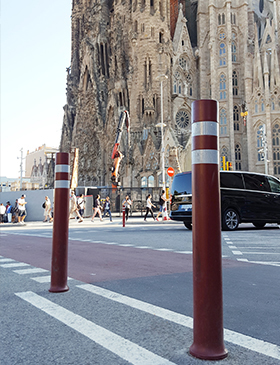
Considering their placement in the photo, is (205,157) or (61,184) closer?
(205,157)

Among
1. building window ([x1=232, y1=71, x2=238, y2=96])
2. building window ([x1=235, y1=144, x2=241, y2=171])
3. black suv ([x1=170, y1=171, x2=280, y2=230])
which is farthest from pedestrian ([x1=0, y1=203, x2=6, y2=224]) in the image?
building window ([x1=232, y1=71, x2=238, y2=96])

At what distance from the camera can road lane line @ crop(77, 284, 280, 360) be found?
7.98ft

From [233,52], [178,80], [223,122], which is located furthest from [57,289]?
[233,52]

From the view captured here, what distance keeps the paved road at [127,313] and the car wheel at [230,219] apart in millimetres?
6742

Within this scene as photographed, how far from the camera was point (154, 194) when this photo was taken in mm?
29156

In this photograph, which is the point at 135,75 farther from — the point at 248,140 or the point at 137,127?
the point at 248,140

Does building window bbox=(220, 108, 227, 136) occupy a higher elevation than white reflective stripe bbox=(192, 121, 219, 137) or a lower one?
higher

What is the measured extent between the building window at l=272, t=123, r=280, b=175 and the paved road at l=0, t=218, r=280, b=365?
131 ft

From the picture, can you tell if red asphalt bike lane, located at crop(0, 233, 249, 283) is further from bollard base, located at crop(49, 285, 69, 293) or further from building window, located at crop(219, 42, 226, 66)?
building window, located at crop(219, 42, 226, 66)

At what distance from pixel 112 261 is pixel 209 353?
450 cm

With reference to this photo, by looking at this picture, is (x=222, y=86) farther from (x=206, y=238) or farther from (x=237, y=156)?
(x=206, y=238)

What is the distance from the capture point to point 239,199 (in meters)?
13.1

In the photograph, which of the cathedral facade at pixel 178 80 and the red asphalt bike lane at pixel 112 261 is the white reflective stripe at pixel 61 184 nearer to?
the red asphalt bike lane at pixel 112 261

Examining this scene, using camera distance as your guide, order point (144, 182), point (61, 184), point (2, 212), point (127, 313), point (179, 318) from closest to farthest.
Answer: point (179, 318)
point (127, 313)
point (61, 184)
point (2, 212)
point (144, 182)
